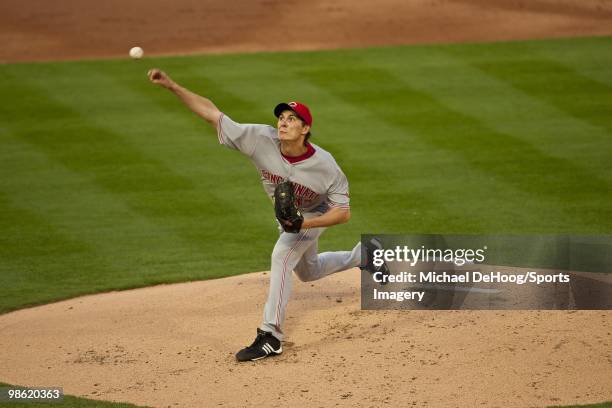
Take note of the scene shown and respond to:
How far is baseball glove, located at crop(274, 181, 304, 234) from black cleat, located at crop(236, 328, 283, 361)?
2.38ft

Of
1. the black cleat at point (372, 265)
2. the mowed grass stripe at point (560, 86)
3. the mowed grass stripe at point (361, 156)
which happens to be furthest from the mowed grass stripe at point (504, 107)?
the black cleat at point (372, 265)

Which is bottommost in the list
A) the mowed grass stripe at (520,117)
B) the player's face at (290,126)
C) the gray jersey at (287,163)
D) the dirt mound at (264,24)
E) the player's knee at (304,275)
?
the player's knee at (304,275)

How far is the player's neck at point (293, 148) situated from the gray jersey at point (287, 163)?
37 millimetres

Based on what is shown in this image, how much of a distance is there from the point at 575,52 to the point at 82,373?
1081cm

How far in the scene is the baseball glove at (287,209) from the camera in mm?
6793

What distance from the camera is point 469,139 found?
12414mm

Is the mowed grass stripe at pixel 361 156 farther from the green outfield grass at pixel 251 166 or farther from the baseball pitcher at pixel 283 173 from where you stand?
the baseball pitcher at pixel 283 173

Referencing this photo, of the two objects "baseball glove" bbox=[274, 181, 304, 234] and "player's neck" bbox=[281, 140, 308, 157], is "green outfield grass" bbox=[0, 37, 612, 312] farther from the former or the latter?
"baseball glove" bbox=[274, 181, 304, 234]

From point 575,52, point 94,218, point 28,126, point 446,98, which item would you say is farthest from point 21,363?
point 575,52

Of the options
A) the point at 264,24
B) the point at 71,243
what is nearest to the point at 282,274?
the point at 71,243

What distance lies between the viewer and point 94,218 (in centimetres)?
1055

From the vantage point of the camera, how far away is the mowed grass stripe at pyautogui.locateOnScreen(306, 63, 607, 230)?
11055mm

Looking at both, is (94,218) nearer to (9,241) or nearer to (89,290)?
(9,241)

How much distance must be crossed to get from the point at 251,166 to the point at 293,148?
4.94m
